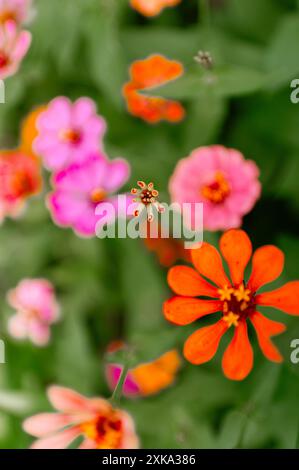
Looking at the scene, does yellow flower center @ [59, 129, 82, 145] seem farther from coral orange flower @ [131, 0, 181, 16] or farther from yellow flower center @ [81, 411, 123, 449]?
yellow flower center @ [81, 411, 123, 449]

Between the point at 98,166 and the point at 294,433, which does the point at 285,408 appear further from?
the point at 98,166

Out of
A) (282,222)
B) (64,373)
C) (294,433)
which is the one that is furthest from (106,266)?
(294,433)

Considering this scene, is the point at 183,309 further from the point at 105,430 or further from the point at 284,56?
the point at 284,56

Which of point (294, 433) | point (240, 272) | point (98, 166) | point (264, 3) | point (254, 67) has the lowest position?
point (294, 433)

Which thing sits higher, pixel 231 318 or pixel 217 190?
pixel 217 190

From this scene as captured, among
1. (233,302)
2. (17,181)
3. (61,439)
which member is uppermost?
(17,181)

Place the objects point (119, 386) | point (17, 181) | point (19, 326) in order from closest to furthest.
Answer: point (119, 386) < point (17, 181) < point (19, 326)

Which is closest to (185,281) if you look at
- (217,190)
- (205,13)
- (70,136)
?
(217,190)
